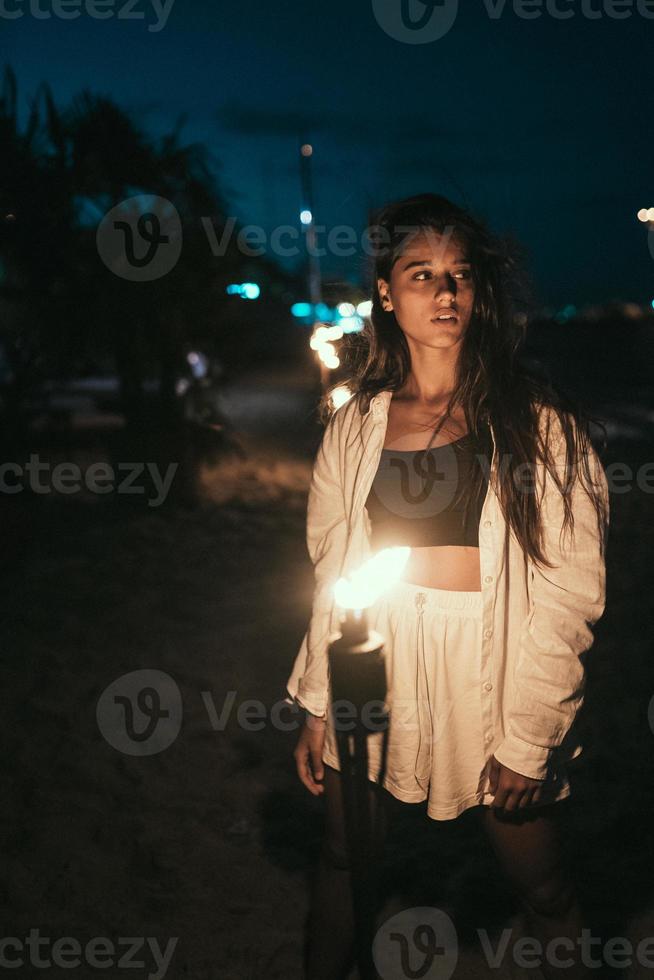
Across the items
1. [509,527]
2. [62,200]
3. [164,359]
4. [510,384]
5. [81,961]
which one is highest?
[62,200]

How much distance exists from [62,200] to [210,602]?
3.94 m

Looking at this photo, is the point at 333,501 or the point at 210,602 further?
the point at 210,602

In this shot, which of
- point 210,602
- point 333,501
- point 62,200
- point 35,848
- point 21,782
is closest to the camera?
point 333,501

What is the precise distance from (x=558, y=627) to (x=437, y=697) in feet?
1.15

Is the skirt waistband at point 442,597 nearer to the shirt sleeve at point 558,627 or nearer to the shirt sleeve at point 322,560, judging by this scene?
the shirt sleeve at point 558,627

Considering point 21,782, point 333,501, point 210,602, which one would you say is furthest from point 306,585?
point 333,501

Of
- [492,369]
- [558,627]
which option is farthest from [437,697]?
[492,369]

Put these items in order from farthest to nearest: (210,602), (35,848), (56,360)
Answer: (56,360) → (210,602) → (35,848)

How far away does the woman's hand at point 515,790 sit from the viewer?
1.85 m

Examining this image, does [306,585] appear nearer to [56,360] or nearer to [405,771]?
[56,360]

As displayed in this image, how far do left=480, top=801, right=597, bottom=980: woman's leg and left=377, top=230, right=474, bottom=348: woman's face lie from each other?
4.05ft

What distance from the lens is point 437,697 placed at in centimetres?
195

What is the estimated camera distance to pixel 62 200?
7.07 metres

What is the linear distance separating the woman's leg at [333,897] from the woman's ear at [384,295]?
133 centimetres
